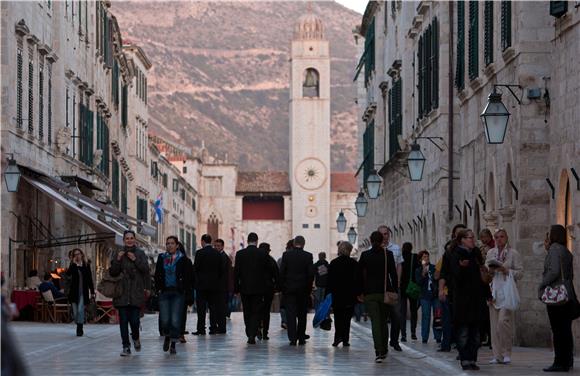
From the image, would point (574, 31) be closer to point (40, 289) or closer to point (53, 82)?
point (40, 289)

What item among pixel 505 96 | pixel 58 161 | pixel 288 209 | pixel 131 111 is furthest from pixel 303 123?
pixel 505 96

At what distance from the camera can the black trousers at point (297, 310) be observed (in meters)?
25.2

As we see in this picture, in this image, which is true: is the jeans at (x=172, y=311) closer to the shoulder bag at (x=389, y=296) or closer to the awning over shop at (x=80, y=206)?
the shoulder bag at (x=389, y=296)

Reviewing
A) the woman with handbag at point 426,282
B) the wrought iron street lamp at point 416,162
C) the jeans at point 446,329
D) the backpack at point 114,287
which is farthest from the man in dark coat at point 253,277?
the wrought iron street lamp at point 416,162

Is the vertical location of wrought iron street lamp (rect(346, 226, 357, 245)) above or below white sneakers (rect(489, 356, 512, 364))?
above

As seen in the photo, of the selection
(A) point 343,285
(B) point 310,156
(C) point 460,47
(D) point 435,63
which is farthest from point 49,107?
(B) point 310,156

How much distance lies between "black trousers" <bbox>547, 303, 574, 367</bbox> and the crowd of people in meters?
0.01

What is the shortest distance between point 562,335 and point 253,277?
924 cm

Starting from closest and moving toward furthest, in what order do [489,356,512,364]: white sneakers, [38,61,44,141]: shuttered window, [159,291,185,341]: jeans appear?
[489,356,512,364]: white sneakers, [159,291,185,341]: jeans, [38,61,44,141]: shuttered window

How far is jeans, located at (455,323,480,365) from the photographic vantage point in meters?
17.6

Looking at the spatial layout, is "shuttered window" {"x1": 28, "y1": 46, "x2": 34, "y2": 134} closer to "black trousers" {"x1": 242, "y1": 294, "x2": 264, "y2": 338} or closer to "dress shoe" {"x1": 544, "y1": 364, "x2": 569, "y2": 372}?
"black trousers" {"x1": 242, "y1": 294, "x2": 264, "y2": 338}

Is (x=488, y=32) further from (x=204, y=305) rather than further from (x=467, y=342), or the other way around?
(x=467, y=342)

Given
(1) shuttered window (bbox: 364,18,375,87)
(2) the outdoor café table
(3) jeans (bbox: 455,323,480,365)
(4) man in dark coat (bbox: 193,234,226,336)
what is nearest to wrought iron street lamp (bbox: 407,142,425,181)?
(4) man in dark coat (bbox: 193,234,226,336)

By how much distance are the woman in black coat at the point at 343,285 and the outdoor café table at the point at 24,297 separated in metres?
12.4
